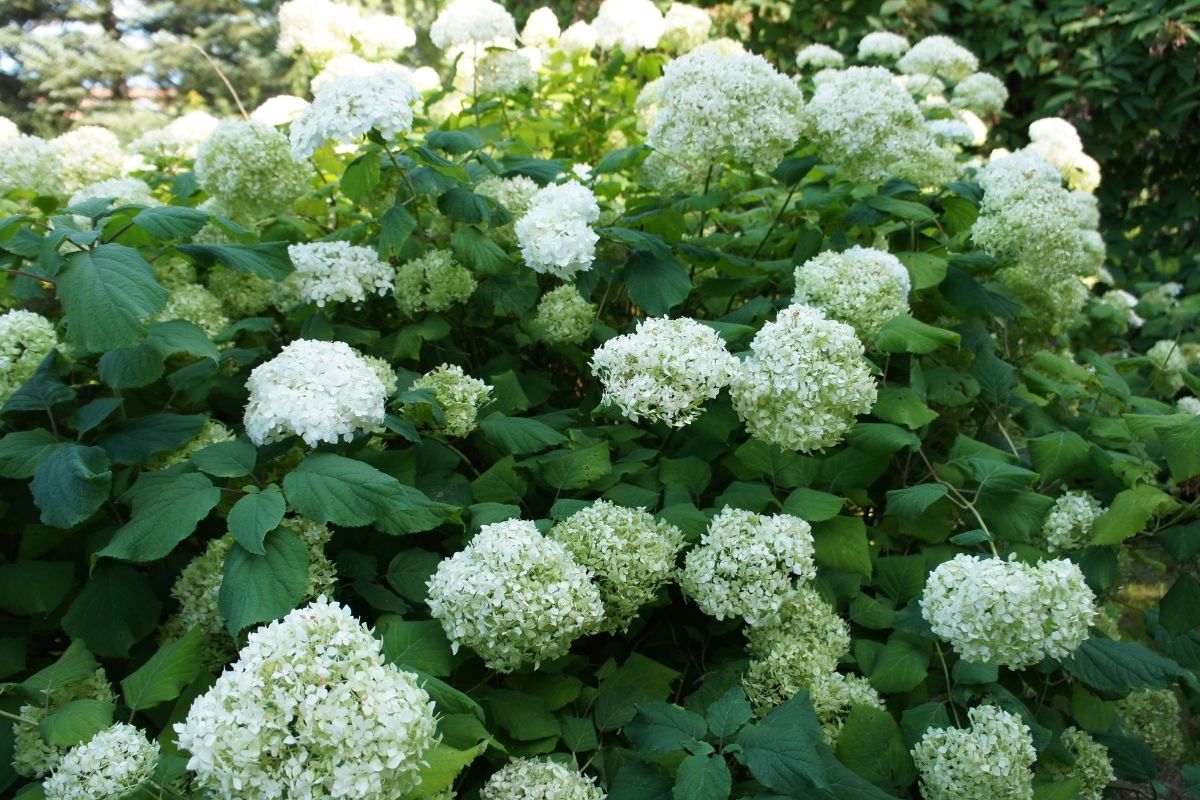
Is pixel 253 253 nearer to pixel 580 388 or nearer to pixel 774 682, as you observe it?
pixel 580 388

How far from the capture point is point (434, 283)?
2.60 meters

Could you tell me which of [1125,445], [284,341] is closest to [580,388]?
[284,341]

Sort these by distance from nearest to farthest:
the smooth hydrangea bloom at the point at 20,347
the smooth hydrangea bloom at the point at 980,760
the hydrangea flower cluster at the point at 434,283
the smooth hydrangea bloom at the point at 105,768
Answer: the smooth hydrangea bloom at the point at 105,768
the smooth hydrangea bloom at the point at 980,760
the smooth hydrangea bloom at the point at 20,347
the hydrangea flower cluster at the point at 434,283

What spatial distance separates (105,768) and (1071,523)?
7.52 ft

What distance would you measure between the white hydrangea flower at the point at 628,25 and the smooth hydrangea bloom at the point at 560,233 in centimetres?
219

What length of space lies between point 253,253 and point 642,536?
4.14 ft

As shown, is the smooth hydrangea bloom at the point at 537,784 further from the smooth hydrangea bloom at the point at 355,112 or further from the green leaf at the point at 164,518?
the smooth hydrangea bloom at the point at 355,112

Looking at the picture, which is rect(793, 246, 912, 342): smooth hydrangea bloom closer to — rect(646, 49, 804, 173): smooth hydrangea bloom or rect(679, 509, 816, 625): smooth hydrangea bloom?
rect(646, 49, 804, 173): smooth hydrangea bloom

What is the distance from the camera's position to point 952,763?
1898 mm

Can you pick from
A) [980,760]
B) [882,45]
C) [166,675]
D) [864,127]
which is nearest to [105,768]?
[166,675]

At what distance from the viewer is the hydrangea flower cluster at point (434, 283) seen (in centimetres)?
260

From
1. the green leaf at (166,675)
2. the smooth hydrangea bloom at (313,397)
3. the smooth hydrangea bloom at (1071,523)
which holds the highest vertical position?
the smooth hydrangea bloom at (313,397)

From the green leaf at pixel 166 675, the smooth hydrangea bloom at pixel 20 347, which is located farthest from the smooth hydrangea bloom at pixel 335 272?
the green leaf at pixel 166 675

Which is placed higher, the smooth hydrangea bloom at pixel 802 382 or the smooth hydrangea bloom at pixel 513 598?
the smooth hydrangea bloom at pixel 802 382
